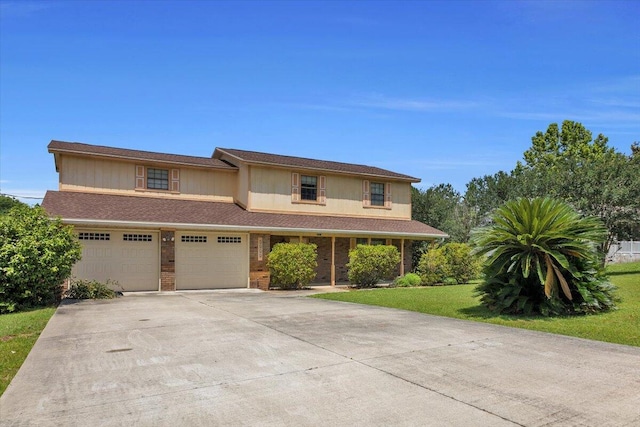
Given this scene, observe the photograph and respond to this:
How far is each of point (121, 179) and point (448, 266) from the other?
50.5ft

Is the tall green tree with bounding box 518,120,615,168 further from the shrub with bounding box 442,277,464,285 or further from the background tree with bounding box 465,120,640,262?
the shrub with bounding box 442,277,464,285

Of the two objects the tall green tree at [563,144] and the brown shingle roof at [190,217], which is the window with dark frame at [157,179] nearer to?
the brown shingle roof at [190,217]

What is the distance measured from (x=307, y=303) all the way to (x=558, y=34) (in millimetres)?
11171

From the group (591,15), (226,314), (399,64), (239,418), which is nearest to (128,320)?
(226,314)

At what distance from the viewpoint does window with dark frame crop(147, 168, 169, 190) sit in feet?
65.7

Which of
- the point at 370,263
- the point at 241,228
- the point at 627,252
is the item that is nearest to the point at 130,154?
the point at 241,228

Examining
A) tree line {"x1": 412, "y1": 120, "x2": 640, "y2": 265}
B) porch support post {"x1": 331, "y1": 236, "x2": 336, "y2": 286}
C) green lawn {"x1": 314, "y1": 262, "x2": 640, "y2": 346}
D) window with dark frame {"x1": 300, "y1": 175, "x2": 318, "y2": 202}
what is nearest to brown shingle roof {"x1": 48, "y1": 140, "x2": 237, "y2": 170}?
window with dark frame {"x1": 300, "y1": 175, "x2": 318, "y2": 202}

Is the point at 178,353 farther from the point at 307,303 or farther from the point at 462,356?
the point at 307,303

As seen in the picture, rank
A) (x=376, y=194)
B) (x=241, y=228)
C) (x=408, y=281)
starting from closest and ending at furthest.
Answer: (x=241, y=228) < (x=408, y=281) < (x=376, y=194)

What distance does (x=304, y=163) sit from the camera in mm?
23578

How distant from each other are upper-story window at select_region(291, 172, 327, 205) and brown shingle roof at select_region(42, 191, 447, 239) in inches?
35.4


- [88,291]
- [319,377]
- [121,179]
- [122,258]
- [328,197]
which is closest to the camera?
[319,377]

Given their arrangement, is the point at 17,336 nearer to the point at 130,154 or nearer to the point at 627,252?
the point at 130,154

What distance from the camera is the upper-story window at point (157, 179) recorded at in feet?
64.6
